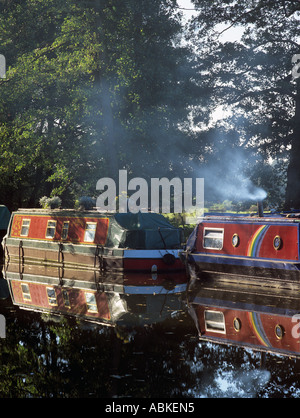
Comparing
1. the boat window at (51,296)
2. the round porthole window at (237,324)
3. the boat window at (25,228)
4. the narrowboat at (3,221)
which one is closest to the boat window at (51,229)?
the boat window at (25,228)

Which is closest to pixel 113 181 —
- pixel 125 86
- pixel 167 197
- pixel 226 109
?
pixel 167 197

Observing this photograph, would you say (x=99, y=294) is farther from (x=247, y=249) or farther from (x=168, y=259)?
(x=247, y=249)

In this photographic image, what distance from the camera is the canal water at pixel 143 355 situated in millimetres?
8047

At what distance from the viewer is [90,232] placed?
71.6 feet

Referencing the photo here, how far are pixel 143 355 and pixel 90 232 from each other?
12441mm

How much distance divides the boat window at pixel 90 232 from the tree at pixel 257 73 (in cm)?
804

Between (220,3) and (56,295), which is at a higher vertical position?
(220,3)

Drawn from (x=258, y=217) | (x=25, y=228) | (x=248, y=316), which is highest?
(x=258, y=217)

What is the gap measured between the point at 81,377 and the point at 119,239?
39.4ft

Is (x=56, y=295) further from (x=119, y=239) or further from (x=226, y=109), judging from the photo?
(x=226, y=109)

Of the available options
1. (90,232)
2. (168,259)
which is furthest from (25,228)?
(168,259)

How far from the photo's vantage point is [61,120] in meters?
32.2

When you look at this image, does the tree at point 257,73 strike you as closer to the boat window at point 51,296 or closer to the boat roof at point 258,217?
the boat roof at point 258,217
